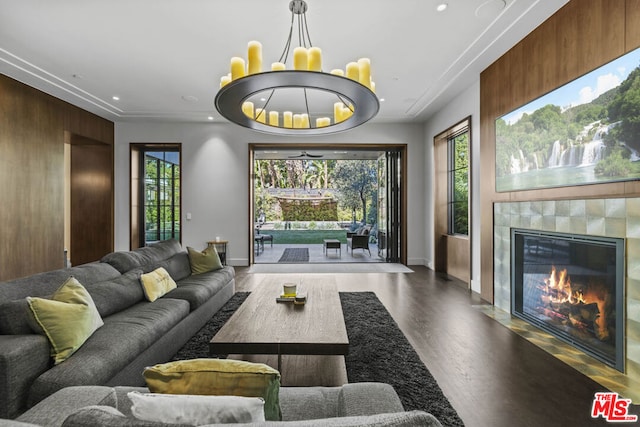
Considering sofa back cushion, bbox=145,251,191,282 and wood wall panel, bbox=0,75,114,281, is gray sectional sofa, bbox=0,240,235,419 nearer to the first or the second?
sofa back cushion, bbox=145,251,191,282

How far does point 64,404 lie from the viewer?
119 centimetres

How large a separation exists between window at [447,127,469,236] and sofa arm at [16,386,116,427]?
5406mm

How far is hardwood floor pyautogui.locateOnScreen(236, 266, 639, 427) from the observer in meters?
2.00

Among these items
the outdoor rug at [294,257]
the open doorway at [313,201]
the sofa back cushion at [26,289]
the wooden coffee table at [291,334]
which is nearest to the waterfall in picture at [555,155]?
the wooden coffee table at [291,334]

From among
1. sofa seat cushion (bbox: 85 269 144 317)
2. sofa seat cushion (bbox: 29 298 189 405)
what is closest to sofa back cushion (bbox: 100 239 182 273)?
sofa seat cushion (bbox: 85 269 144 317)

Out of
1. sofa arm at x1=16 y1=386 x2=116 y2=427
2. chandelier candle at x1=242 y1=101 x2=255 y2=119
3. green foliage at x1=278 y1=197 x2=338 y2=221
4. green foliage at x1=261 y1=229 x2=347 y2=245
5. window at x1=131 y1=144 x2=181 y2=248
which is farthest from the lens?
green foliage at x1=278 y1=197 x2=338 y2=221

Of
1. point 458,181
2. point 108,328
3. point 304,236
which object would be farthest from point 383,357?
point 304,236

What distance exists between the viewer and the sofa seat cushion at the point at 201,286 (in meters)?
3.21

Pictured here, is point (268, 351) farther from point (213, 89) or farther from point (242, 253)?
point (242, 253)

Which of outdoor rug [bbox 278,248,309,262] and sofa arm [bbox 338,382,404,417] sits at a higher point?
sofa arm [bbox 338,382,404,417]

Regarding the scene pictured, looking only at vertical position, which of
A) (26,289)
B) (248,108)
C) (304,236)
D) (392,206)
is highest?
(248,108)

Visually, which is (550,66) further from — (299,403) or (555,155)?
(299,403)

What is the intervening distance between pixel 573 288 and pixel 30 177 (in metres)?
6.97

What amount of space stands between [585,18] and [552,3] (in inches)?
14.6
